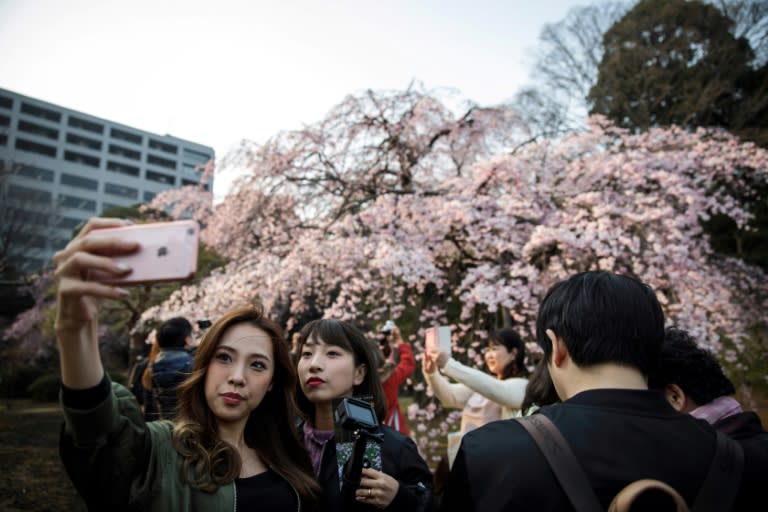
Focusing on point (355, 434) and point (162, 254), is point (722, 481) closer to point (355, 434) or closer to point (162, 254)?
point (355, 434)

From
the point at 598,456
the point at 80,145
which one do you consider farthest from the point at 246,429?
the point at 80,145

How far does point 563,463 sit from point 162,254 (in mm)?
994

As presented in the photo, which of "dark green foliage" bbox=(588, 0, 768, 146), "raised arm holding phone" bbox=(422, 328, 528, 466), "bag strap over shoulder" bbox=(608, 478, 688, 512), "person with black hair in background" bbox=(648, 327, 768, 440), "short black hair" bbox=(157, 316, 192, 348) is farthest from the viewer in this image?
"dark green foliage" bbox=(588, 0, 768, 146)

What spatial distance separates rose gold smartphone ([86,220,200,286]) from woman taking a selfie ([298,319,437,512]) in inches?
28.7

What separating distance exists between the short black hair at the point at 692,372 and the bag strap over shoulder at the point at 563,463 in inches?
38.2

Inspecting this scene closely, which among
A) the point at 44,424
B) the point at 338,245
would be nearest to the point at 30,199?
the point at 44,424

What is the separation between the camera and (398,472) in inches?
75.2

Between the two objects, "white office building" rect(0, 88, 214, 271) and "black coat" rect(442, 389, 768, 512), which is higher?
"white office building" rect(0, 88, 214, 271)

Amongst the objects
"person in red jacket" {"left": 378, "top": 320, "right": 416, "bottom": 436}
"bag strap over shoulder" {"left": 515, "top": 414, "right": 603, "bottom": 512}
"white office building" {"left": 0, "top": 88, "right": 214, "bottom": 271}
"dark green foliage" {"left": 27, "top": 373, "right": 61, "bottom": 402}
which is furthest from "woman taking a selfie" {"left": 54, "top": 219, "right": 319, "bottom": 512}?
"white office building" {"left": 0, "top": 88, "right": 214, "bottom": 271}

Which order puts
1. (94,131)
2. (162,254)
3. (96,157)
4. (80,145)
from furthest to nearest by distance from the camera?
(94,131)
(96,157)
(80,145)
(162,254)

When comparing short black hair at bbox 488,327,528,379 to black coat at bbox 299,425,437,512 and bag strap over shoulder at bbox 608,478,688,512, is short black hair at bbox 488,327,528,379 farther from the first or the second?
bag strap over shoulder at bbox 608,478,688,512

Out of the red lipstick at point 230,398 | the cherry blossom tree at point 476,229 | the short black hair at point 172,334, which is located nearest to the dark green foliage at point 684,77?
the cherry blossom tree at point 476,229

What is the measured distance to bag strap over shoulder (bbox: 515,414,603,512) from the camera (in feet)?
3.59

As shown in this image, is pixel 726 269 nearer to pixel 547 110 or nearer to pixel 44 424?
pixel 547 110
